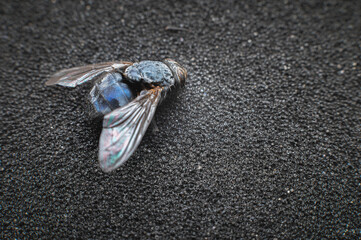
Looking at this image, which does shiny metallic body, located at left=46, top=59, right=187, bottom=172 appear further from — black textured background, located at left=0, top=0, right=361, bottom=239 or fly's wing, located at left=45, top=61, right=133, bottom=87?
black textured background, located at left=0, top=0, right=361, bottom=239

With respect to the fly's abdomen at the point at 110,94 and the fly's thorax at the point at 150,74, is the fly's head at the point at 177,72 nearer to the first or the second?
the fly's thorax at the point at 150,74

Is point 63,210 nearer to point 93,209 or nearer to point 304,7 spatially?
point 93,209

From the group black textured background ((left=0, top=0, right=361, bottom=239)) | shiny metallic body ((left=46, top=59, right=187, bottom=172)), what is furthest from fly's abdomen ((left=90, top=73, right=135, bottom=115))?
black textured background ((left=0, top=0, right=361, bottom=239))

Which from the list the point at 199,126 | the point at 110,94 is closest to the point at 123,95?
the point at 110,94

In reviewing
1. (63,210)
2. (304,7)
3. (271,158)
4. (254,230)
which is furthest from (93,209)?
(304,7)

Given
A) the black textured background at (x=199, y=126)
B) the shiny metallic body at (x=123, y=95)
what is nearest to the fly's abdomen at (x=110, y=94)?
the shiny metallic body at (x=123, y=95)

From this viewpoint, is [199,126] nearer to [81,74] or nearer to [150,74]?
[150,74]
